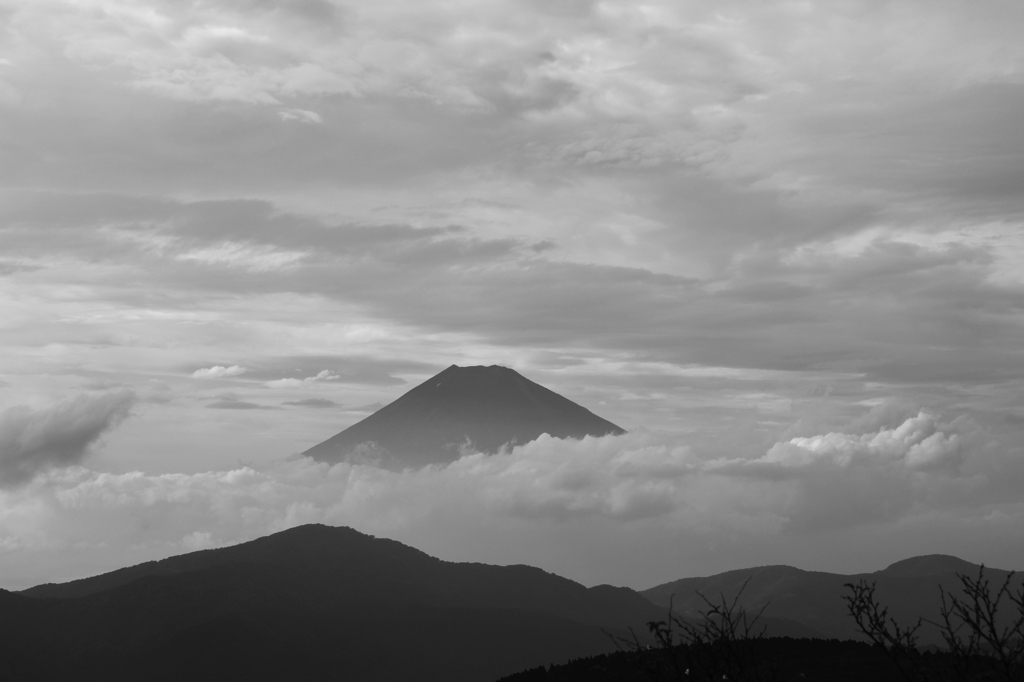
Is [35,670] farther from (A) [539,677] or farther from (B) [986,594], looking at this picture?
(B) [986,594]

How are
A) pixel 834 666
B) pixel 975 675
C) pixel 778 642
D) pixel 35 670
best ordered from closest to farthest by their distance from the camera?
pixel 975 675 → pixel 834 666 → pixel 778 642 → pixel 35 670

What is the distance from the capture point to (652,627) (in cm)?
1922

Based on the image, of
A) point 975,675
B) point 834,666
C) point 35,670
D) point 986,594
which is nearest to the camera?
point 986,594

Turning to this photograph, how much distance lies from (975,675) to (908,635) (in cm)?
143

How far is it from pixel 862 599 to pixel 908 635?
1.01 metres

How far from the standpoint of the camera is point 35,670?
196 meters

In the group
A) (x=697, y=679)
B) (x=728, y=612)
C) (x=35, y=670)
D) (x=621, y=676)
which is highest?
(x=728, y=612)

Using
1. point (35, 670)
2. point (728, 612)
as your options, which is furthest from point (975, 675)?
point (35, 670)

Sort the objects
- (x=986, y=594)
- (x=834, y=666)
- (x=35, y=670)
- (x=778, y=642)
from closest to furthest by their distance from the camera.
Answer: (x=986, y=594) < (x=834, y=666) < (x=778, y=642) < (x=35, y=670)

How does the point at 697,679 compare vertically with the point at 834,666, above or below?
above

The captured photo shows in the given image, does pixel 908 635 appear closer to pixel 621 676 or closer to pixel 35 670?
pixel 621 676

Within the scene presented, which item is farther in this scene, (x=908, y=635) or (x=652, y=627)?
(x=652, y=627)

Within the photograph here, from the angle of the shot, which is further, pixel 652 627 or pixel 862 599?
pixel 652 627

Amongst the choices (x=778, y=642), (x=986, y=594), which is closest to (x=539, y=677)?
(x=778, y=642)
